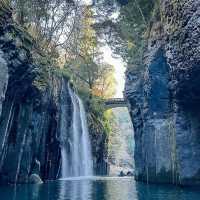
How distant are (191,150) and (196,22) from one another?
6.01 m

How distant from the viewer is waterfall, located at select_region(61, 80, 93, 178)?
3112 cm

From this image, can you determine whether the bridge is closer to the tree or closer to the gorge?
the gorge

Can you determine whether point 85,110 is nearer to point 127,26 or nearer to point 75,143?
point 75,143

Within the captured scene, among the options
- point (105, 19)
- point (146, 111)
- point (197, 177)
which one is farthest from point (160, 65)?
point (105, 19)

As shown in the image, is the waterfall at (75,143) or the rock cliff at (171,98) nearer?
the rock cliff at (171,98)

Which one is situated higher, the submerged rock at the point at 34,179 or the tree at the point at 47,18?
the tree at the point at 47,18

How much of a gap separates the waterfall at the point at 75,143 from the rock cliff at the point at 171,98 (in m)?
8.30

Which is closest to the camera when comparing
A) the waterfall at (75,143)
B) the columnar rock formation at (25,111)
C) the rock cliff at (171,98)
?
the rock cliff at (171,98)

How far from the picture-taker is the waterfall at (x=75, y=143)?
31.1 m

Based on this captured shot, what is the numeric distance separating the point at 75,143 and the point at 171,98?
1503cm

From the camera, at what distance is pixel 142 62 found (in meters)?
25.0

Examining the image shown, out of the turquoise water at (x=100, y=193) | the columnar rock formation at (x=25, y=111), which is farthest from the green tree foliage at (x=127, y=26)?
the turquoise water at (x=100, y=193)

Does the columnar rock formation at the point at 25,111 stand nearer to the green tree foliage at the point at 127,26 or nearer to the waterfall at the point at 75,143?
the waterfall at the point at 75,143

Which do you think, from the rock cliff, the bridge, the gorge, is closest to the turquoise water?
the gorge
